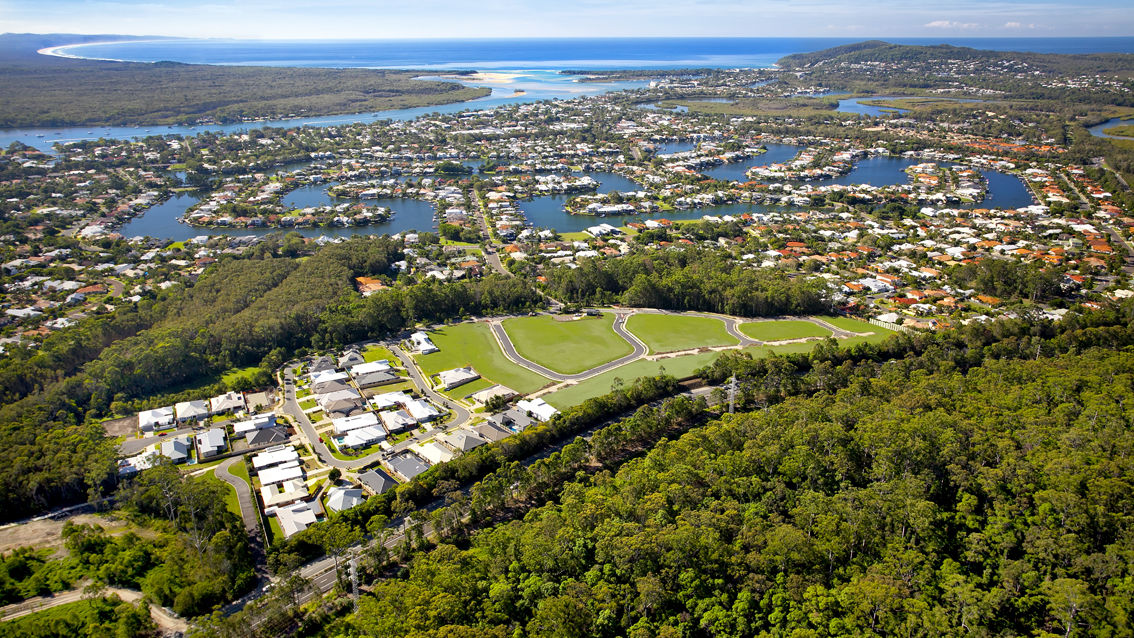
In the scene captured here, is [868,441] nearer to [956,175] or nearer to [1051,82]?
[956,175]

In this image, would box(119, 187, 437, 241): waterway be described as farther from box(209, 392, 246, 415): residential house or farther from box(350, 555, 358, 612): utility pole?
box(350, 555, 358, 612): utility pole

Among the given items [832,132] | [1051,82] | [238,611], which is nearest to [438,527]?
[238,611]

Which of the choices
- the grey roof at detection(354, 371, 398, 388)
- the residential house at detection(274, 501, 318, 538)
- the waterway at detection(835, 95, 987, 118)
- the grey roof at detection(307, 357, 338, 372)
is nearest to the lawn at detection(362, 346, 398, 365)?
the grey roof at detection(354, 371, 398, 388)

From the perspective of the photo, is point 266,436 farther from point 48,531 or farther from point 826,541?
point 826,541

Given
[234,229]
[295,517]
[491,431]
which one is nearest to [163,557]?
[295,517]

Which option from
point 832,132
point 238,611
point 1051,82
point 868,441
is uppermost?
point 1051,82

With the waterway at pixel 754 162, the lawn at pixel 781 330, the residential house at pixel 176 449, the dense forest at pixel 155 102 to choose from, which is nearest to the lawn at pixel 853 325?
the lawn at pixel 781 330

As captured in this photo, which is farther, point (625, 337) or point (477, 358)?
point (625, 337)
